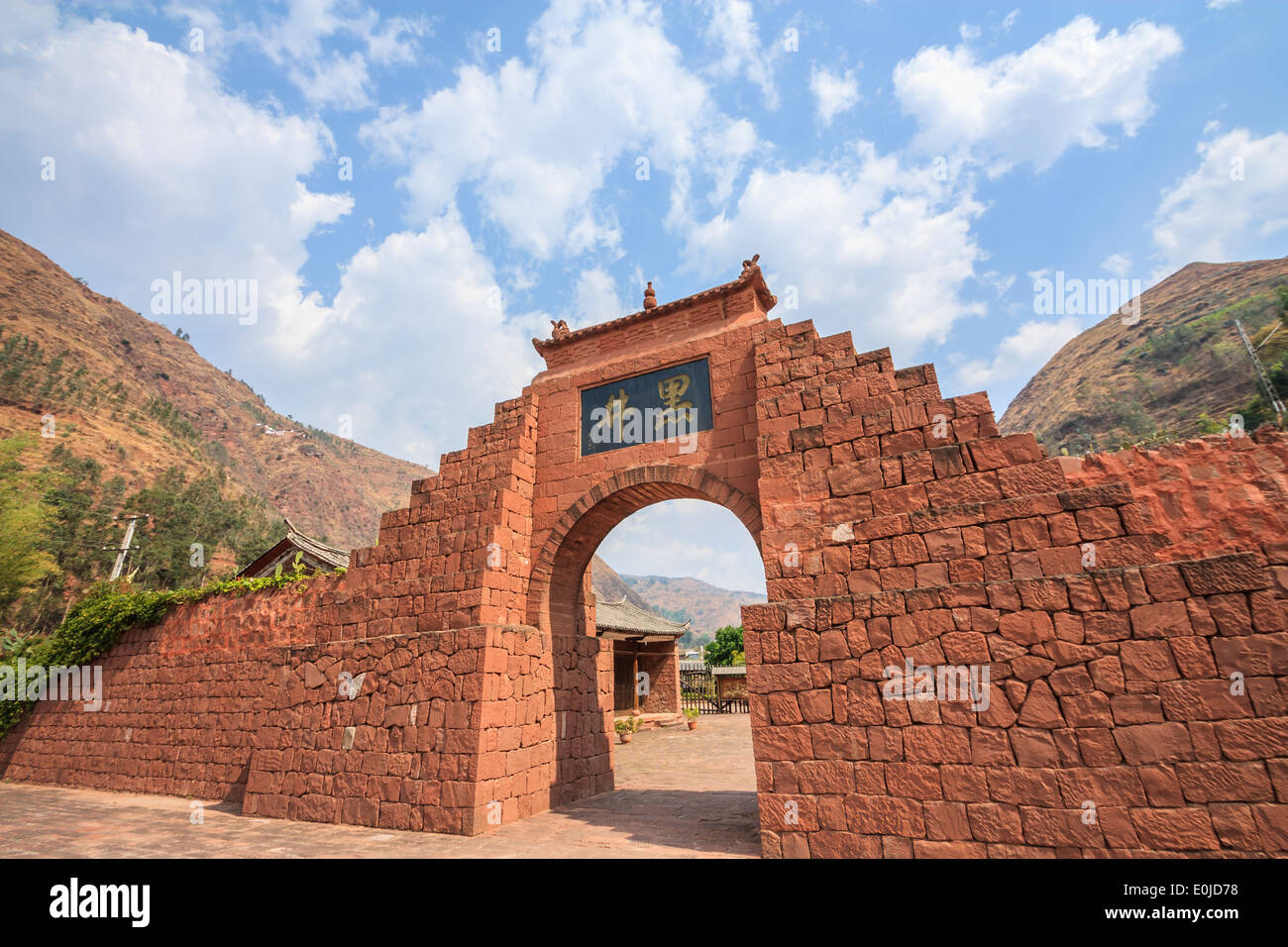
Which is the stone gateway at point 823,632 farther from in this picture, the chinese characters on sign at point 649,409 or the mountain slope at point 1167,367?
the mountain slope at point 1167,367

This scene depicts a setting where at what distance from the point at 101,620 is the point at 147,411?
58307 mm

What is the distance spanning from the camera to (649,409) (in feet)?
28.2

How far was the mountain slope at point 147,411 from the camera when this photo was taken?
4631 centimetres

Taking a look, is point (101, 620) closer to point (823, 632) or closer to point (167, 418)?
point (823, 632)

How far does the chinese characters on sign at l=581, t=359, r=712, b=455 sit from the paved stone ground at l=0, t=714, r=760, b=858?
183 inches

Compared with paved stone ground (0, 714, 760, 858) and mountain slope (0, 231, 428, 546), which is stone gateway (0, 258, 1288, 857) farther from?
mountain slope (0, 231, 428, 546)

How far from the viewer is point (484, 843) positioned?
20.5 feet

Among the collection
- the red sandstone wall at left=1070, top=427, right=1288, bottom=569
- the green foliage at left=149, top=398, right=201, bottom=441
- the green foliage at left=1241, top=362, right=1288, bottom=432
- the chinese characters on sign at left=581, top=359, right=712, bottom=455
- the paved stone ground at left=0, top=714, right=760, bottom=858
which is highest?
the green foliage at left=149, top=398, right=201, bottom=441

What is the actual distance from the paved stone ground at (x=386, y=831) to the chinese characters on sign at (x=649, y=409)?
4649 mm

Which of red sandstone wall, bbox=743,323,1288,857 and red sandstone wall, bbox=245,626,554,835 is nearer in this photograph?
red sandstone wall, bbox=743,323,1288,857

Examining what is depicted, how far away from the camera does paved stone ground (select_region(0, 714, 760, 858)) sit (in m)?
5.99

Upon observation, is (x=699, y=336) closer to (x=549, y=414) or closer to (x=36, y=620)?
(x=549, y=414)

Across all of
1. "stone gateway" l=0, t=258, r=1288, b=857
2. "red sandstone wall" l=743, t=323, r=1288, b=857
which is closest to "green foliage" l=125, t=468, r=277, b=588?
"stone gateway" l=0, t=258, r=1288, b=857

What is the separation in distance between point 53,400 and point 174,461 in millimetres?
8886
